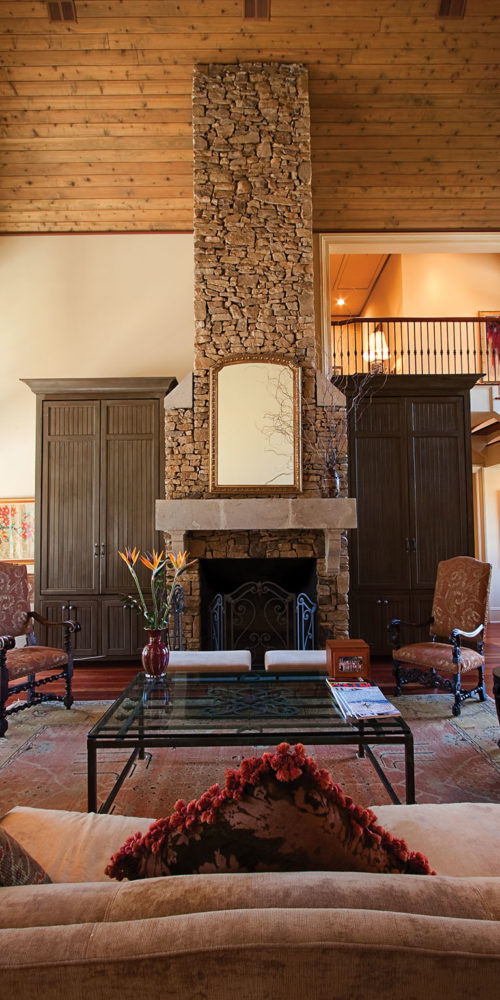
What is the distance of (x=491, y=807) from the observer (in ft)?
5.34

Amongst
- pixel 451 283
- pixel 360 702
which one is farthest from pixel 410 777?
pixel 451 283

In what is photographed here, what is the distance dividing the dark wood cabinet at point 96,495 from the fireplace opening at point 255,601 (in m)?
0.70

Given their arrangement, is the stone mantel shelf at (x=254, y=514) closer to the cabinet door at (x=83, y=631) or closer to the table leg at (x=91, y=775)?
the cabinet door at (x=83, y=631)

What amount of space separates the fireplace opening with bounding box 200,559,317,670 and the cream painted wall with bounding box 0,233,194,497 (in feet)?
7.68

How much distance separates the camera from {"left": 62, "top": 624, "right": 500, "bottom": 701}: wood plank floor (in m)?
4.30

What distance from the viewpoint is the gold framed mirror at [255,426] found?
4.86 metres

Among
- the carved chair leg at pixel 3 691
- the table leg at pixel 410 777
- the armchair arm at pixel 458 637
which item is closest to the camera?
the table leg at pixel 410 777

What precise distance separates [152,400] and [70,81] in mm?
3067

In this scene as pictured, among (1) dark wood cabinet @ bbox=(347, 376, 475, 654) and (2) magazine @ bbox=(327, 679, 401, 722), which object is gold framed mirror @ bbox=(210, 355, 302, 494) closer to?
(1) dark wood cabinet @ bbox=(347, 376, 475, 654)

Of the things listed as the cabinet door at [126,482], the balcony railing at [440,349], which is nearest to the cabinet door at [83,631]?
the cabinet door at [126,482]

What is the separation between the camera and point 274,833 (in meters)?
0.80

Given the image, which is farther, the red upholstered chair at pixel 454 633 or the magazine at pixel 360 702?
the red upholstered chair at pixel 454 633

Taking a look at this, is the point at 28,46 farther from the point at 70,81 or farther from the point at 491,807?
the point at 491,807

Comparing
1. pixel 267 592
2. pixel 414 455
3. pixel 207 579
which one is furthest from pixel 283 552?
pixel 414 455
